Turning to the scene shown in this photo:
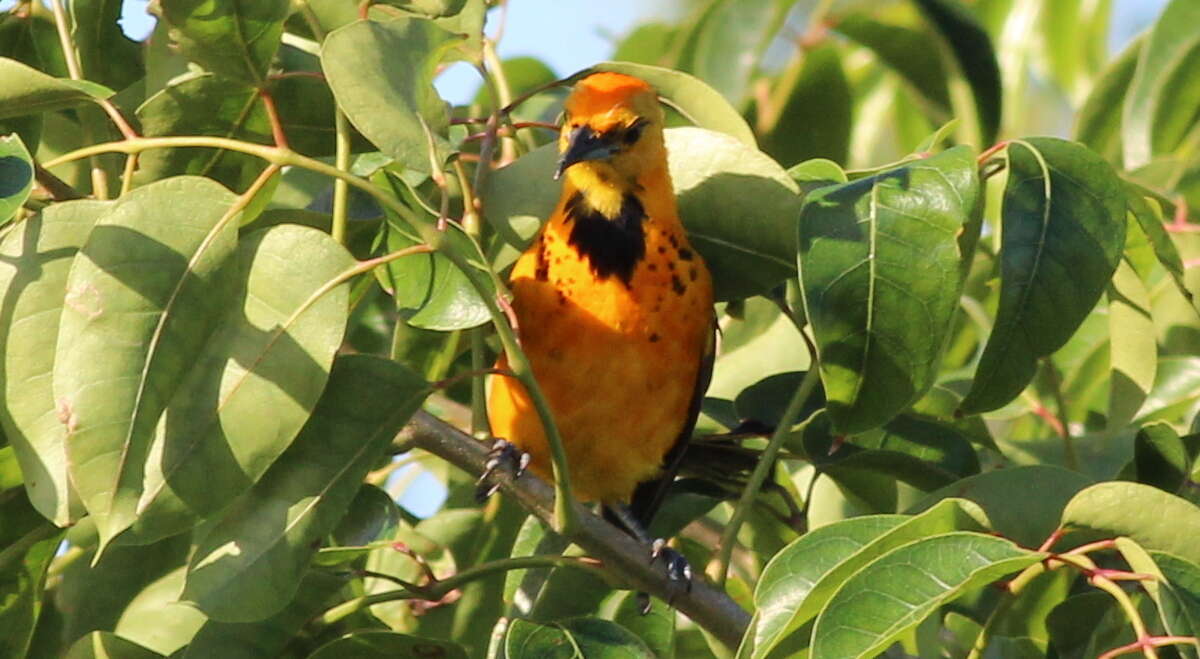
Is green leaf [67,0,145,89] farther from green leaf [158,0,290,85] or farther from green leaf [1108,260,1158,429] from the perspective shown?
green leaf [1108,260,1158,429]

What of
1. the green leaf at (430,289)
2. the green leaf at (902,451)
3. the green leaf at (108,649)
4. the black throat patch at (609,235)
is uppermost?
the green leaf at (430,289)

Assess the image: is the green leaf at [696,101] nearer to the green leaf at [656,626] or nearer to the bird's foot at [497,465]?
the bird's foot at [497,465]

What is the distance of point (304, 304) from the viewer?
188cm

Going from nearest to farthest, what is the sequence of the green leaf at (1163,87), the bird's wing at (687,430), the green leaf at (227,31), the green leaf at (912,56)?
1. the green leaf at (227,31)
2. the bird's wing at (687,430)
3. the green leaf at (1163,87)
4. the green leaf at (912,56)

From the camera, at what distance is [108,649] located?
2250 mm

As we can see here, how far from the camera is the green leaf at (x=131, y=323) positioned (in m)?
1.75

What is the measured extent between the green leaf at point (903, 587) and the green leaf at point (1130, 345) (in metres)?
0.83

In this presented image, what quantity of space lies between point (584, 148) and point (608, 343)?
417mm

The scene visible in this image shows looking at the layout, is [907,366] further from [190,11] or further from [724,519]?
[724,519]

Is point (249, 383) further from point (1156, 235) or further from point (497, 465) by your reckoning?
point (1156, 235)

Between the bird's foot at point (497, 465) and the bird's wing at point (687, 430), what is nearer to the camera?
the bird's foot at point (497, 465)

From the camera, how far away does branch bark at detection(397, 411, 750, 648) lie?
220 cm

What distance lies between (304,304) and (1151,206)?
1312mm

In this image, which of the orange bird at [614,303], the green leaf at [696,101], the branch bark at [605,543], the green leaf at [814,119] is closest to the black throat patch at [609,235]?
the orange bird at [614,303]
